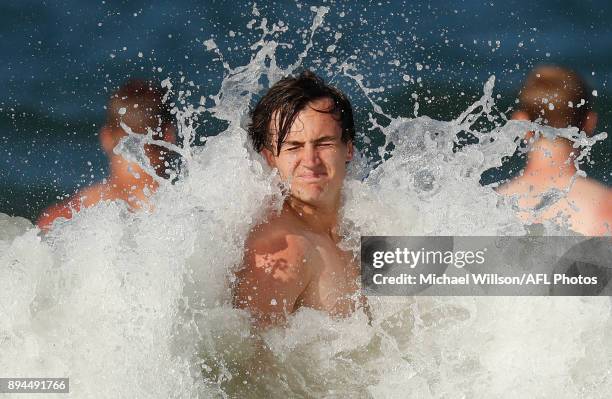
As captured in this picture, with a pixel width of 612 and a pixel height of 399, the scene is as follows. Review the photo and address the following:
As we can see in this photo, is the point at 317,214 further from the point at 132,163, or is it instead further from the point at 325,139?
the point at 132,163

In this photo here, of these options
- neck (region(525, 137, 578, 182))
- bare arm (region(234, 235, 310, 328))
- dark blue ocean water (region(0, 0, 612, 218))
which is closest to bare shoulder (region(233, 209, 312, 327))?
bare arm (region(234, 235, 310, 328))

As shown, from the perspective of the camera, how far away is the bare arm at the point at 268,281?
11.6 ft

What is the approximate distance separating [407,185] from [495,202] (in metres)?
0.40

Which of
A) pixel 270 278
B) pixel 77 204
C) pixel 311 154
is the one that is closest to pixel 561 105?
pixel 311 154

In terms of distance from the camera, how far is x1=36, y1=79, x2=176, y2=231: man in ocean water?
522 centimetres

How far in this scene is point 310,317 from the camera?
3656 mm

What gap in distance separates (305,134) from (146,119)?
1.81m

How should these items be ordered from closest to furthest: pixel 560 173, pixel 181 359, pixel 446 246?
pixel 181 359, pixel 446 246, pixel 560 173

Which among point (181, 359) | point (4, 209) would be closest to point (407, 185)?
point (181, 359)

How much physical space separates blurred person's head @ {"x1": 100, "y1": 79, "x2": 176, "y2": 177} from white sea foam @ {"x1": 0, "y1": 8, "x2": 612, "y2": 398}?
1.47 meters

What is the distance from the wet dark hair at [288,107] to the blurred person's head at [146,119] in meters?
1.36

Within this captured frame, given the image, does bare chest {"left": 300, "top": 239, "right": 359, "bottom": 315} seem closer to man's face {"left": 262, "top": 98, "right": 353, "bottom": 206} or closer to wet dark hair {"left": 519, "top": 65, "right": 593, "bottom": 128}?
man's face {"left": 262, "top": 98, "right": 353, "bottom": 206}

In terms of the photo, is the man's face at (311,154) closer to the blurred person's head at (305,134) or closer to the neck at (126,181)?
the blurred person's head at (305,134)

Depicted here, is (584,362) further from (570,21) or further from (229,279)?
(570,21)
